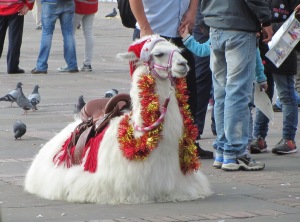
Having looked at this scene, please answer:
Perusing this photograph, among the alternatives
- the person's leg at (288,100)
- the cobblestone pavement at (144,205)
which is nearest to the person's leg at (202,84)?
the cobblestone pavement at (144,205)

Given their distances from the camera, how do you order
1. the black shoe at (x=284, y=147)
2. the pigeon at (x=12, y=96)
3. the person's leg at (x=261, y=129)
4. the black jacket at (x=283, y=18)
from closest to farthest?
the black jacket at (x=283, y=18), the black shoe at (x=284, y=147), the person's leg at (x=261, y=129), the pigeon at (x=12, y=96)

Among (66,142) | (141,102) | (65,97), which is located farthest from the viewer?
(65,97)

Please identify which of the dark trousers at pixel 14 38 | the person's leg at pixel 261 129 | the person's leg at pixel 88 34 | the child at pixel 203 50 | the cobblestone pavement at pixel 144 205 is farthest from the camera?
the person's leg at pixel 88 34

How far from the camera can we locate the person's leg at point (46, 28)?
56.2 ft

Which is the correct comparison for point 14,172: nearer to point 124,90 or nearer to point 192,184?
point 192,184

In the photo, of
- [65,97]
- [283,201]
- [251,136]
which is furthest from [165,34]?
[65,97]

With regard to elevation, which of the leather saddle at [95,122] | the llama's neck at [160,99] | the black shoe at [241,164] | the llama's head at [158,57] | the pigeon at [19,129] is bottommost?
the pigeon at [19,129]

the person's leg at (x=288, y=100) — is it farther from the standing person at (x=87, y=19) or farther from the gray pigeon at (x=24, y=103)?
the standing person at (x=87, y=19)

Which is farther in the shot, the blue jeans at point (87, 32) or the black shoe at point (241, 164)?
the blue jeans at point (87, 32)

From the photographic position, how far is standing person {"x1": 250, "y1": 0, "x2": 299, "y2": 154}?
372 inches

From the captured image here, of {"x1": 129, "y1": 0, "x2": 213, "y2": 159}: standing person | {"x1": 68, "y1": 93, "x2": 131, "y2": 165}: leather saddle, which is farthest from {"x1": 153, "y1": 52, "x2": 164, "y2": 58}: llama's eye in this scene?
{"x1": 129, "y1": 0, "x2": 213, "y2": 159}: standing person

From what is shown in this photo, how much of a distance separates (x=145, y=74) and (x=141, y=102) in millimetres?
217

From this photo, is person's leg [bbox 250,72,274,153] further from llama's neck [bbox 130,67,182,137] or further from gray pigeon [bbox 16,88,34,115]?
gray pigeon [bbox 16,88,34,115]

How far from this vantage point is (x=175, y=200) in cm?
731
